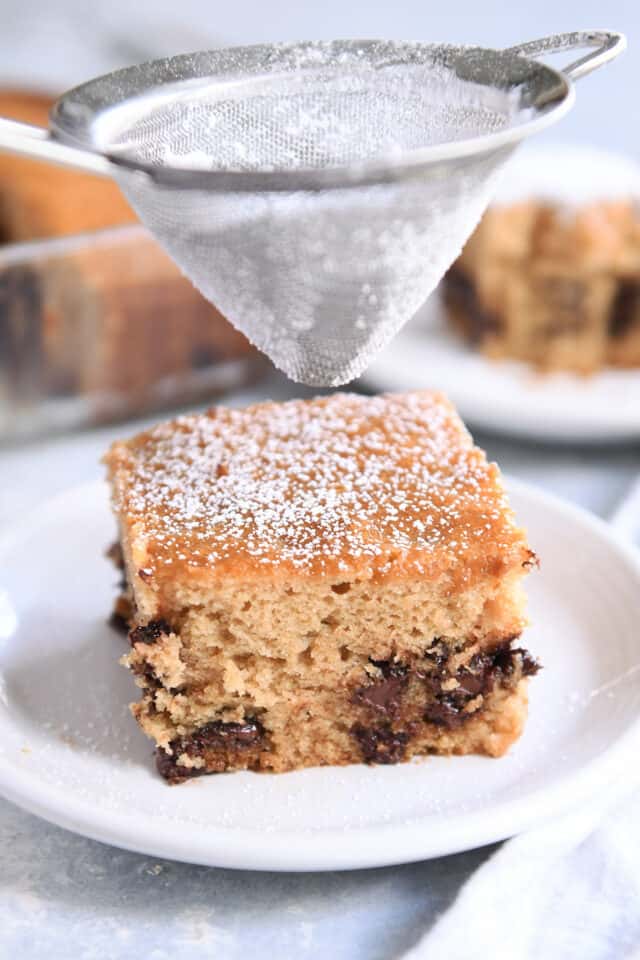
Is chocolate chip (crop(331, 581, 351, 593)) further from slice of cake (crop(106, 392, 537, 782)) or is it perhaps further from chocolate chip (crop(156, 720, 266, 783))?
chocolate chip (crop(156, 720, 266, 783))

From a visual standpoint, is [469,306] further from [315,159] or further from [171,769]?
[171,769]

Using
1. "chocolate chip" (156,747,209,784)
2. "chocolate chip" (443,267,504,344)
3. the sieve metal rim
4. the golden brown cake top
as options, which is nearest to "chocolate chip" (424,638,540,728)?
the golden brown cake top

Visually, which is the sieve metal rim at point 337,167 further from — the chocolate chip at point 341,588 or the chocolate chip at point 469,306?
the chocolate chip at point 469,306

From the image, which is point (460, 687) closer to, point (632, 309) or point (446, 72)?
point (446, 72)

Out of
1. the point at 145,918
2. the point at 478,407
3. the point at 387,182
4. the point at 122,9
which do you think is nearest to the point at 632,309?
the point at 478,407

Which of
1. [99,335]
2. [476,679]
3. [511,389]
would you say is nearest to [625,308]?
[511,389]
